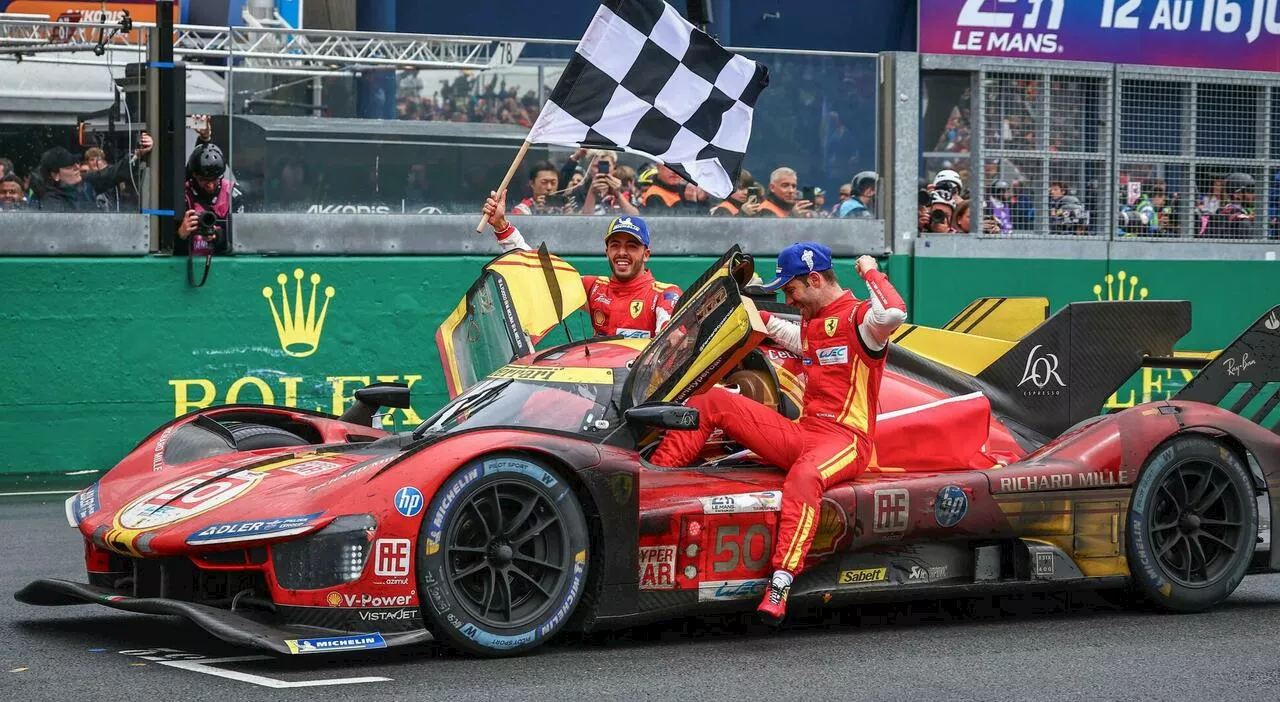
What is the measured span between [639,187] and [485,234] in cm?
130

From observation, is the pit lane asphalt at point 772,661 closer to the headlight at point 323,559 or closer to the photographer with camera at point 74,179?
the headlight at point 323,559

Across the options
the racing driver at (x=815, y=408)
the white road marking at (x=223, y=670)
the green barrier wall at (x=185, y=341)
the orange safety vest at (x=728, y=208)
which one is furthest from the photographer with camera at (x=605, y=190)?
the white road marking at (x=223, y=670)

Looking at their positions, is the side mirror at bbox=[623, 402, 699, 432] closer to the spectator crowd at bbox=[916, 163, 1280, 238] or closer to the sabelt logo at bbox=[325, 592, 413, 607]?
the sabelt logo at bbox=[325, 592, 413, 607]

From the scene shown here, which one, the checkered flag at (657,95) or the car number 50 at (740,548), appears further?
the checkered flag at (657,95)

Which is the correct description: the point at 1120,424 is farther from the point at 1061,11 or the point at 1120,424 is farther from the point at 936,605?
the point at 1061,11

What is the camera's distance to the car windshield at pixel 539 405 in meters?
6.72

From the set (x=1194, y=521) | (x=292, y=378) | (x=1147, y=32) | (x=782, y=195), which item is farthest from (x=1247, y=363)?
(x=1147, y=32)

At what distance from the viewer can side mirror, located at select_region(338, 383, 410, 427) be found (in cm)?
833

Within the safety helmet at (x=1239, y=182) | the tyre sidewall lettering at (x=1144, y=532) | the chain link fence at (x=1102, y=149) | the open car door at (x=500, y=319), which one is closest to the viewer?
the tyre sidewall lettering at (x=1144, y=532)

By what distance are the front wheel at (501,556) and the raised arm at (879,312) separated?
159 cm

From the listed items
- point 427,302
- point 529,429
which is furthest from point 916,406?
point 427,302

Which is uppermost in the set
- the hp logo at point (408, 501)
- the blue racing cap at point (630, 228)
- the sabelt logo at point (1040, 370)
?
the blue racing cap at point (630, 228)

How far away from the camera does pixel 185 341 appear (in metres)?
12.4

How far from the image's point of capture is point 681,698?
18.5 ft
